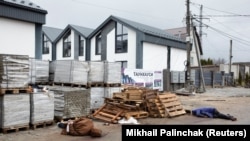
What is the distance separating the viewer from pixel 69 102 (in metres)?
10.5

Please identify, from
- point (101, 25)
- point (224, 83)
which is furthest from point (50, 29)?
point (224, 83)

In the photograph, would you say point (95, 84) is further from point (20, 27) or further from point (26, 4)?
point (26, 4)

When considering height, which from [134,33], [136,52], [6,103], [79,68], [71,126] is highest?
[134,33]

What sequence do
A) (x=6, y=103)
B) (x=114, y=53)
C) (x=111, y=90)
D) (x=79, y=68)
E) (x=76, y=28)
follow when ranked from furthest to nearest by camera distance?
(x=76, y=28) < (x=114, y=53) < (x=111, y=90) < (x=79, y=68) < (x=6, y=103)

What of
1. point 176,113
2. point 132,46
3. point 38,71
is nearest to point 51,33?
point 132,46

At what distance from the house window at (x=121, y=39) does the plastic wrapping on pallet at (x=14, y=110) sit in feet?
68.2

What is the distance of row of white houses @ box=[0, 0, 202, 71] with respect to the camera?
48.3 feet

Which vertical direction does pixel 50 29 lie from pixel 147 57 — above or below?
above

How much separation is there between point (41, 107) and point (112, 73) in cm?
443

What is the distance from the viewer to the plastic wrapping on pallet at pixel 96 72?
12375mm

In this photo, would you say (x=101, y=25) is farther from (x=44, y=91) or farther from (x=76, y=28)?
(x=44, y=91)

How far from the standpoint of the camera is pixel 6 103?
28.3 ft

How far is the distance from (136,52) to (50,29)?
62.6 feet

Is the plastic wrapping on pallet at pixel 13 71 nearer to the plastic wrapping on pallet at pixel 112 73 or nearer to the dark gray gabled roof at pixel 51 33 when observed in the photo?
the plastic wrapping on pallet at pixel 112 73
